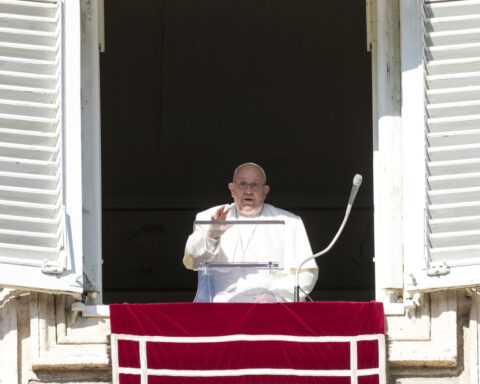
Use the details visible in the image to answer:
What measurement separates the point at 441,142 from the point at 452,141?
40mm

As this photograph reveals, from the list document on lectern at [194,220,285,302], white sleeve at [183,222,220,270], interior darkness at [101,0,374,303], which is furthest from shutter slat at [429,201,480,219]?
interior darkness at [101,0,374,303]

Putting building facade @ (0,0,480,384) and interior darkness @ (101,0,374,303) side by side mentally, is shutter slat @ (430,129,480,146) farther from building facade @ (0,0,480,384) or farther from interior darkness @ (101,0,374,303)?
interior darkness @ (101,0,374,303)

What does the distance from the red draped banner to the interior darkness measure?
6013 millimetres

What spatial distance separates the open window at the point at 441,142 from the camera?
674 centimetres

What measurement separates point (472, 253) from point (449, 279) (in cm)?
14

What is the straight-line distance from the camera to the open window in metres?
6.74

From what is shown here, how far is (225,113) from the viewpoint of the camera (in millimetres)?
13023

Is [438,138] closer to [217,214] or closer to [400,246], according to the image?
[400,246]

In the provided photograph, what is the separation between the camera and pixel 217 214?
7.07 meters

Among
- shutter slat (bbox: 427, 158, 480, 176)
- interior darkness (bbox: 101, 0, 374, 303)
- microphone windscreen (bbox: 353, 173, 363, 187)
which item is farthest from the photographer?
interior darkness (bbox: 101, 0, 374, 303)

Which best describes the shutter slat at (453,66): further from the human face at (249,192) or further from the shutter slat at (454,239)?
the human face at (249,192)

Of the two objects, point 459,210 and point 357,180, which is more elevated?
point 357,180

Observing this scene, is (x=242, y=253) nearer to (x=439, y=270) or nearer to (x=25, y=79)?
(x=439, y=270)

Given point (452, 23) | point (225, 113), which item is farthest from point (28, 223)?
point (225, 113)
